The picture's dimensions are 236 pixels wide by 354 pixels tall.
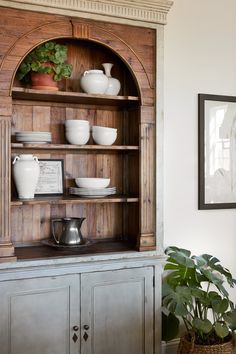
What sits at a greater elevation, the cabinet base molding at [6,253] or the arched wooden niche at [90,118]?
the arched wooden niche at [90,118]

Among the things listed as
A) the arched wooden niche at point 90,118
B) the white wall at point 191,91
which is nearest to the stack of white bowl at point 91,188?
the arched wooden niche at point 90,118

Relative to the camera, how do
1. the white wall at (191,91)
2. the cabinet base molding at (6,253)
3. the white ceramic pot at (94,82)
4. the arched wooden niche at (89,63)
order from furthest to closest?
the white wall at (191,91) → the arched wooden niche at (89,63) → the white ceramic pot at (94,82) → the cabinet base molding at (6,253)

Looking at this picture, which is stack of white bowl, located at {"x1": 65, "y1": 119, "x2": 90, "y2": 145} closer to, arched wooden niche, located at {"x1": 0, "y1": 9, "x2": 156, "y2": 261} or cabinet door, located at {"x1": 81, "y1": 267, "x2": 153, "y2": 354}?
arched wooden niche, located at {"x1": 0, "y1": 9, "x2": 156, "y2": 261}

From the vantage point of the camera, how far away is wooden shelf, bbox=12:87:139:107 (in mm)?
2494

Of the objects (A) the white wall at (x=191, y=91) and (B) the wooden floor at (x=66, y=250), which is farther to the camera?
(A) the white wall at (x=191, y=91)

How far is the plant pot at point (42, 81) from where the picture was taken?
8.34 feet

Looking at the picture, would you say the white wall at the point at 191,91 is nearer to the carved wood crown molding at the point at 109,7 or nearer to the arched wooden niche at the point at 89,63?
the arched wooden niche at the point at 89,63

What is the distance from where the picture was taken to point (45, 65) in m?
2.53

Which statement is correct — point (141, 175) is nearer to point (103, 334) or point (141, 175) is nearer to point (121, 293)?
point (121, 293)

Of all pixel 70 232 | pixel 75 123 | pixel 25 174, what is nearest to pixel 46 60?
pixel 75 123

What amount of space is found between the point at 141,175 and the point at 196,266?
29.0 inches

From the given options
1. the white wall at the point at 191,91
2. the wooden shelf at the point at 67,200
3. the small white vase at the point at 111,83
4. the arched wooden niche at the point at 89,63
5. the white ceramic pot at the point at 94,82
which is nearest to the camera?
the wooden shelf at the point at 67,200

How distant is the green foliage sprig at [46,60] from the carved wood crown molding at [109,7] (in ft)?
0.69

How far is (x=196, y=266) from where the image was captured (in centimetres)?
286
